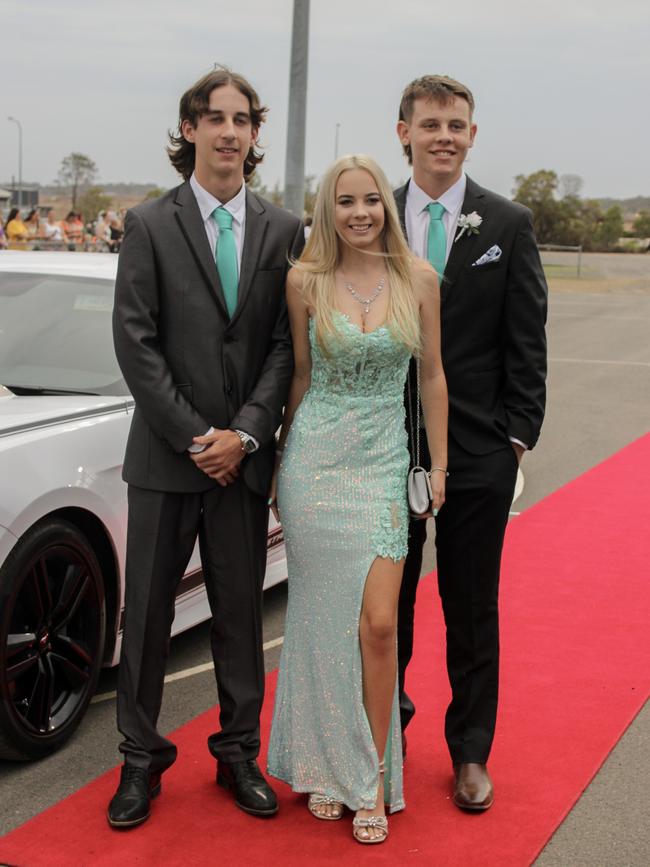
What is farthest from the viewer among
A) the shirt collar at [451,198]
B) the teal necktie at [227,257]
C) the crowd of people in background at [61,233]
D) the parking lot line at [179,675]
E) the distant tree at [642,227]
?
the distant tree at [642,227]

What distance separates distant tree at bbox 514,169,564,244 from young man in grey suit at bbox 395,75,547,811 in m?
64.0

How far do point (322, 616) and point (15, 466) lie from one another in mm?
1070

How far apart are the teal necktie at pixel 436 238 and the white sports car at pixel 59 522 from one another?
132cm

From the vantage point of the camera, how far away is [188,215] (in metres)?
3.85

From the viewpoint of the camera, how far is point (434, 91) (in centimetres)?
388

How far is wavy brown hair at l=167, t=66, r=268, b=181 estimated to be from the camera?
3.85 m

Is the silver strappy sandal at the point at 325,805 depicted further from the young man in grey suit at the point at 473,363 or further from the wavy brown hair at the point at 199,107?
the wavy brown hair at the point at 199,107

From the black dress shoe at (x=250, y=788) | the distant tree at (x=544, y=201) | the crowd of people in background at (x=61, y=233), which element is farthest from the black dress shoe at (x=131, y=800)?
A: the distant tree at (x=544, y=201)

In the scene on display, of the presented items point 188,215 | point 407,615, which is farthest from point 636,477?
point 188,215

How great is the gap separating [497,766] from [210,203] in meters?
2.08

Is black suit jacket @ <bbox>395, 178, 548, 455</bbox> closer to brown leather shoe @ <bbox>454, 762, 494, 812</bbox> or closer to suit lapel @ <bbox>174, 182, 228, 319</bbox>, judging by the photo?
suit lapel @ <bbox>174, 182, 228, 319</bbox>

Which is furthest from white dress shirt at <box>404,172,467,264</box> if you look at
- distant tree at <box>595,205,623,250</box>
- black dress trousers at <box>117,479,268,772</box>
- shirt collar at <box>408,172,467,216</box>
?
distant tree at <box>595,205,623,250</box>

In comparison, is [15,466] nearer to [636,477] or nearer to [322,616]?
[322,616]

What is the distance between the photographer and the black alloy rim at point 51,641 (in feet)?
13.4
